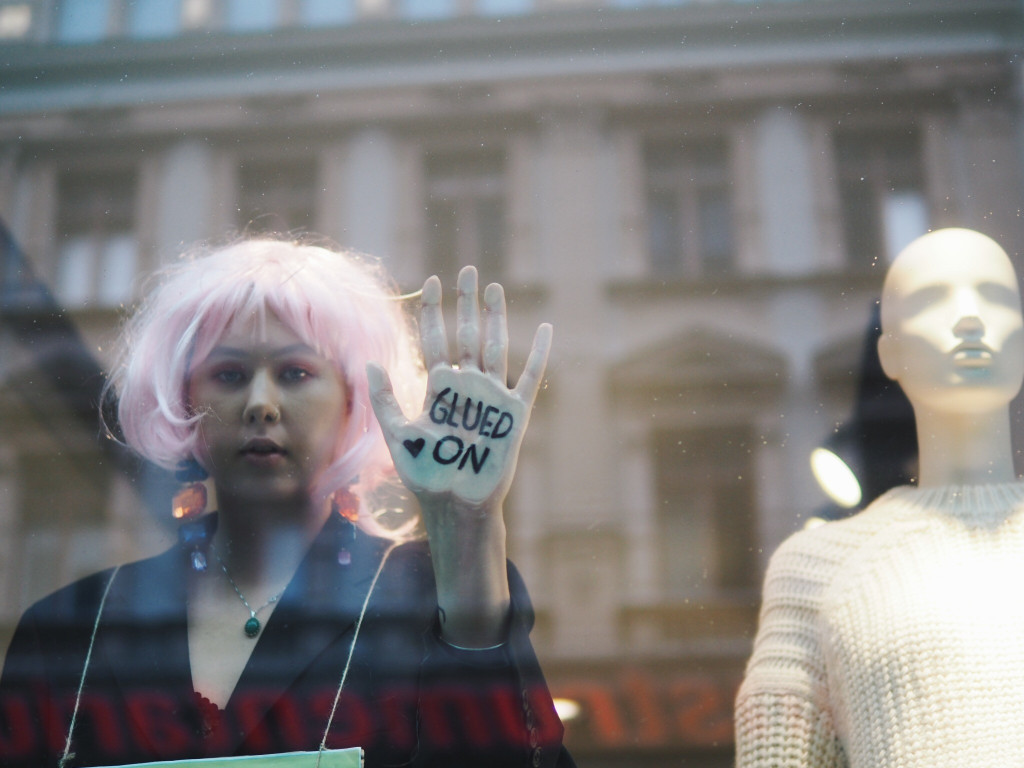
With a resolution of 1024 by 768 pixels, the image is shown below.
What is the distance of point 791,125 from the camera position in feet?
6.08

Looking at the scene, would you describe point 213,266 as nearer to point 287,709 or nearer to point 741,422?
point 287,709

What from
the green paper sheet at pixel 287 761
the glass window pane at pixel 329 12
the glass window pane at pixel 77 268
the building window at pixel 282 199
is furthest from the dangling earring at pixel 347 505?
the glass window pane at pixel 329 12

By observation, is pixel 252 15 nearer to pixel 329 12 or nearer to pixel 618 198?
pixel 329 12

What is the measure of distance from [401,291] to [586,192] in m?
0.39

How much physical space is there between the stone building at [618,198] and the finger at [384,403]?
311 mm

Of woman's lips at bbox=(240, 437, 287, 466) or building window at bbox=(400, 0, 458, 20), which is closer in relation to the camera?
woman's lips at bbox=(240, 437, 287, 466)

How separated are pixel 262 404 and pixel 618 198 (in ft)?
2.45

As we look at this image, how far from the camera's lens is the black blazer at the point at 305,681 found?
1498 mm

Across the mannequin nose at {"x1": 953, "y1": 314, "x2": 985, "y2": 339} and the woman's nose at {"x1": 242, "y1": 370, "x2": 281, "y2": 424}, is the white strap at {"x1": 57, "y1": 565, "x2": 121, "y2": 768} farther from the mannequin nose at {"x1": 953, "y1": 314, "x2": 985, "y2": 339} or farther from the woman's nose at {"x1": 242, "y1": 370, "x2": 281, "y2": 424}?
Result: the mannequin nose at {"x1": 953, "y1": 314, "x2": 985, "y2": 339}

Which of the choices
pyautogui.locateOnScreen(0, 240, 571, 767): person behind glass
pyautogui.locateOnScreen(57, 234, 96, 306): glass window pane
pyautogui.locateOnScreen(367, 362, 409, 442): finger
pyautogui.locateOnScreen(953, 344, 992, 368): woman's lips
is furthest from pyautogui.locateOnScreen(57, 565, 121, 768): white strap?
pyautogui.locateOnScreen(953, 344, 992, 368): woman's lips

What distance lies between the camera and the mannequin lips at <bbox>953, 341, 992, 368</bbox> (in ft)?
5.30

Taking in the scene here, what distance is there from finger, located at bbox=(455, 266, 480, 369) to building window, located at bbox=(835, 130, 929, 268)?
0.74m

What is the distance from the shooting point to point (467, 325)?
59.7 inches

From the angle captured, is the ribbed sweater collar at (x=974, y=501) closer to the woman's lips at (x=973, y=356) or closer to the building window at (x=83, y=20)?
the woman's lips at (x=973, y=356)
